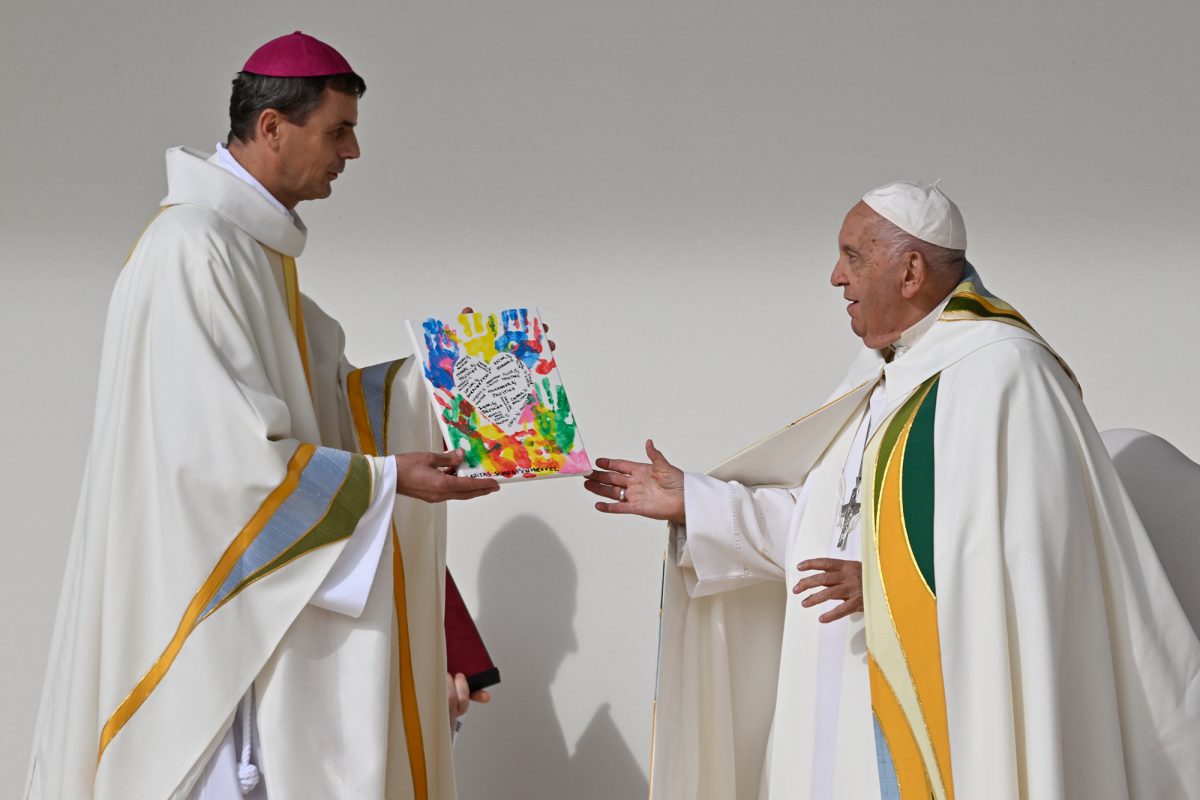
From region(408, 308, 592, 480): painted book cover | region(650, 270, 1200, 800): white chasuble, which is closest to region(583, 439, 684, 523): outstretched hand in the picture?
region(408, 308, 592, 480): painted book cover

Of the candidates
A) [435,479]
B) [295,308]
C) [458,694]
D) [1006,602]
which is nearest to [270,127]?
[295,308]

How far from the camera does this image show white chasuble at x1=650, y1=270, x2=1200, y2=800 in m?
2.98

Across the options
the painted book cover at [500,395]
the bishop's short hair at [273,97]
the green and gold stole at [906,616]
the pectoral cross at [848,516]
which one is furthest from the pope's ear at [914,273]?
the bishop's short hair at [273,97]

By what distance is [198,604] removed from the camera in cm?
301

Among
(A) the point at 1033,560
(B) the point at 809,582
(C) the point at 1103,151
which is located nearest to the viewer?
(A) the point at 1033,560

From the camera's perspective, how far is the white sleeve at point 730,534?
361 cm

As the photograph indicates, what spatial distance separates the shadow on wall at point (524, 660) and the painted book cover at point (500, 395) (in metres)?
1.48

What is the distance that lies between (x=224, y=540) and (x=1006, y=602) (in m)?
1.70

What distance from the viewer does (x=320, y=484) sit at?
3.13m

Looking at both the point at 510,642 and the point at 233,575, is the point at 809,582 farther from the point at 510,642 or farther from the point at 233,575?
the point at 510,642

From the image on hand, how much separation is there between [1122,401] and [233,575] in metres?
3.16

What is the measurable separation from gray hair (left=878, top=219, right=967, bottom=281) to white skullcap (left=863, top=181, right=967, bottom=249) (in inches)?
0.4

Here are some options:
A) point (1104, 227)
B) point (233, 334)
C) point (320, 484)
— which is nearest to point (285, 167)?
point (233, 334)

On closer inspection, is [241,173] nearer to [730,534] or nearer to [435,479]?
[435,479]
